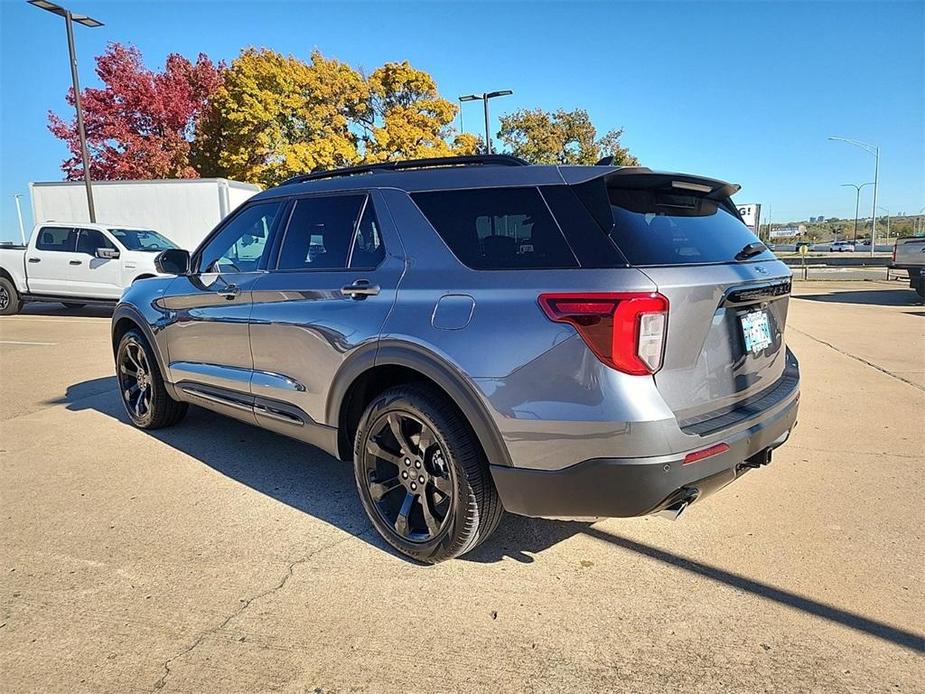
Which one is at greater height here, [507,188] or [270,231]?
[507,188]

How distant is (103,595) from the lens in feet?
8.59

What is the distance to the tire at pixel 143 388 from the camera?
475 centimetres

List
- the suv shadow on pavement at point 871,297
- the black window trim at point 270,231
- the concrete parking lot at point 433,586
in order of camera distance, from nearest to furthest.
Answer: the concrete parking lot at point 433,586, the black window trim at point 270,231, the suv shadow on pavement at point 871,297

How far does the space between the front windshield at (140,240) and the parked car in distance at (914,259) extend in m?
16.2

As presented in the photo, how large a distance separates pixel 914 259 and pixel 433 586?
48.2 feet

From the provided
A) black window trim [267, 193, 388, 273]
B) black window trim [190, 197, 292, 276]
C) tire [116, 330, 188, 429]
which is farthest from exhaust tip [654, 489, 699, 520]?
tire [116, 330, 188, 429]

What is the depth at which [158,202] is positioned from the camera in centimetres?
1697

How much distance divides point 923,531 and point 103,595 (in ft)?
13.3

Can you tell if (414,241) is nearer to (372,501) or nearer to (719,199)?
Answer: (372,501)

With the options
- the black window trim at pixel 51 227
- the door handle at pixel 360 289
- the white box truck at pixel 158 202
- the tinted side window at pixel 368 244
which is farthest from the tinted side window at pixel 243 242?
the white box truck at pixel 158 202

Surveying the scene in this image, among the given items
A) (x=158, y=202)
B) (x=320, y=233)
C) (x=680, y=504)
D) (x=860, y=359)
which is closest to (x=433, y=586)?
Answer: (x=680, y=504)

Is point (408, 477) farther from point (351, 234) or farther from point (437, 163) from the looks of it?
point (437, 163)

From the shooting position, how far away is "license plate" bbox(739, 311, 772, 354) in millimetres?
2566

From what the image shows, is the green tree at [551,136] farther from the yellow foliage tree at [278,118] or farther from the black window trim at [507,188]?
the black window trim at [507,188]
